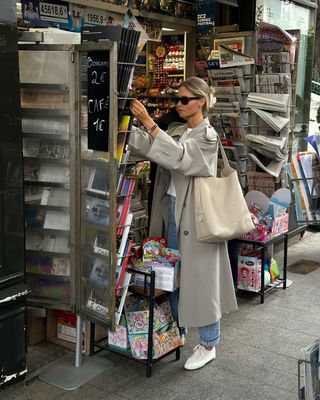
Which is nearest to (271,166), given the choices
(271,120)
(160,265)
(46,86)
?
(271,120)

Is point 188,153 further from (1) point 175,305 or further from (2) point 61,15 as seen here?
(2) point 61,15

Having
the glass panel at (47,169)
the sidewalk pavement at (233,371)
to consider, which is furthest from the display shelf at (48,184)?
the sidewalk pavement at (233,371)

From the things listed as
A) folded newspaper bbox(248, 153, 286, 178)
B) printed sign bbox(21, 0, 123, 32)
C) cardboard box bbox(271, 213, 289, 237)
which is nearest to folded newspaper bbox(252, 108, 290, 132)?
folded newspaper bbox(248, 153, 286, 178)

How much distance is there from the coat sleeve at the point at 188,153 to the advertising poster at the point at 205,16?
2.74 metres

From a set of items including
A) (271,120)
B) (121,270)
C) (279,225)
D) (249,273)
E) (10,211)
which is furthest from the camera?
(271,120)

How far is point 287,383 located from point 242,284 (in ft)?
4.96

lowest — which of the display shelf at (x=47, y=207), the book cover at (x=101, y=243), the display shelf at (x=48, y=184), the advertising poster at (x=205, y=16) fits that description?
the book cover at (x=101, y=243)

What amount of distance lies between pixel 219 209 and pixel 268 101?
2.37 meters

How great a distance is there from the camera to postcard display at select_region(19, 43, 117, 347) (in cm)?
315

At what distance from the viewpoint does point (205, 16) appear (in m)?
5.95

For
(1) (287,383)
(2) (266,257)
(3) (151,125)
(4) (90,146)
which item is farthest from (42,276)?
(2) (266,257)

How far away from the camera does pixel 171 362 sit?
3832mm

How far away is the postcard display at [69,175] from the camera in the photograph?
3.15m

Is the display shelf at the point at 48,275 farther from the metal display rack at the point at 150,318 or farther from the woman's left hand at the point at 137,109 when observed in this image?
the woman's left hand at the point at 137,109
